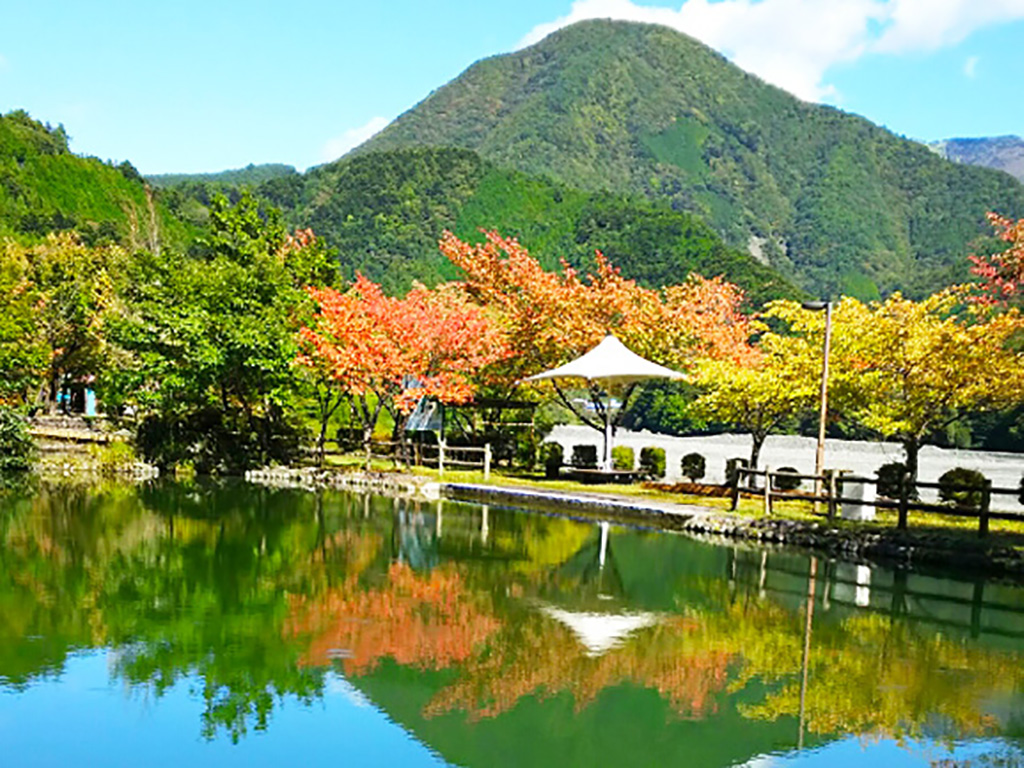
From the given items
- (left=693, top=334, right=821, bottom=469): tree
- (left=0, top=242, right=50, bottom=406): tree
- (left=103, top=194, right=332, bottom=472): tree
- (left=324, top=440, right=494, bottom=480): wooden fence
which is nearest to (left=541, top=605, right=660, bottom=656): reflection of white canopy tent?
(left=693, top=334, right=821, bottom=469): tree

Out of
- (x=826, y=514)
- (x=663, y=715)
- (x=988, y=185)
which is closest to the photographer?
(x=663, y=715)

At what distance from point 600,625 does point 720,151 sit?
478 ft

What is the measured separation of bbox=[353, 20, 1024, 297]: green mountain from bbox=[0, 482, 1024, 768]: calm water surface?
8956 cm

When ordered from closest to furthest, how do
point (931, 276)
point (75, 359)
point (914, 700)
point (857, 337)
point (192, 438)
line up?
point (914, 700), point (857, 337), point (192, 438), point (75, 359), point (931, 276)

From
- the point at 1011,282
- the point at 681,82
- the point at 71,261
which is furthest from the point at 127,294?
the point at 681,82

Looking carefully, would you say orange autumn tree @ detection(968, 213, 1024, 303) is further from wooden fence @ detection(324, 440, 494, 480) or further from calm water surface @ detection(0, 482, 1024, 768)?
wooden fence @ detection(324, 440, 494, 480)

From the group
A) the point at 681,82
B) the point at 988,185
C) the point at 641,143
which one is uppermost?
the point at 681,82

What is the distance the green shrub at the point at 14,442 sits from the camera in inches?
943

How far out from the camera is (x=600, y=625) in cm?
1073

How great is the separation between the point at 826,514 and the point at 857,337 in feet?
13.0

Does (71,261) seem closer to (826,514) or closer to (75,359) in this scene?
(75,359)

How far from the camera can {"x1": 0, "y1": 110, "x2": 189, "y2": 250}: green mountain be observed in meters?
60.4


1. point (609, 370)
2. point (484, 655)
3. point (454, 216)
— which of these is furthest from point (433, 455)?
point (454, 216)

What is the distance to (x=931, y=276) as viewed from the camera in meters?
75.8
